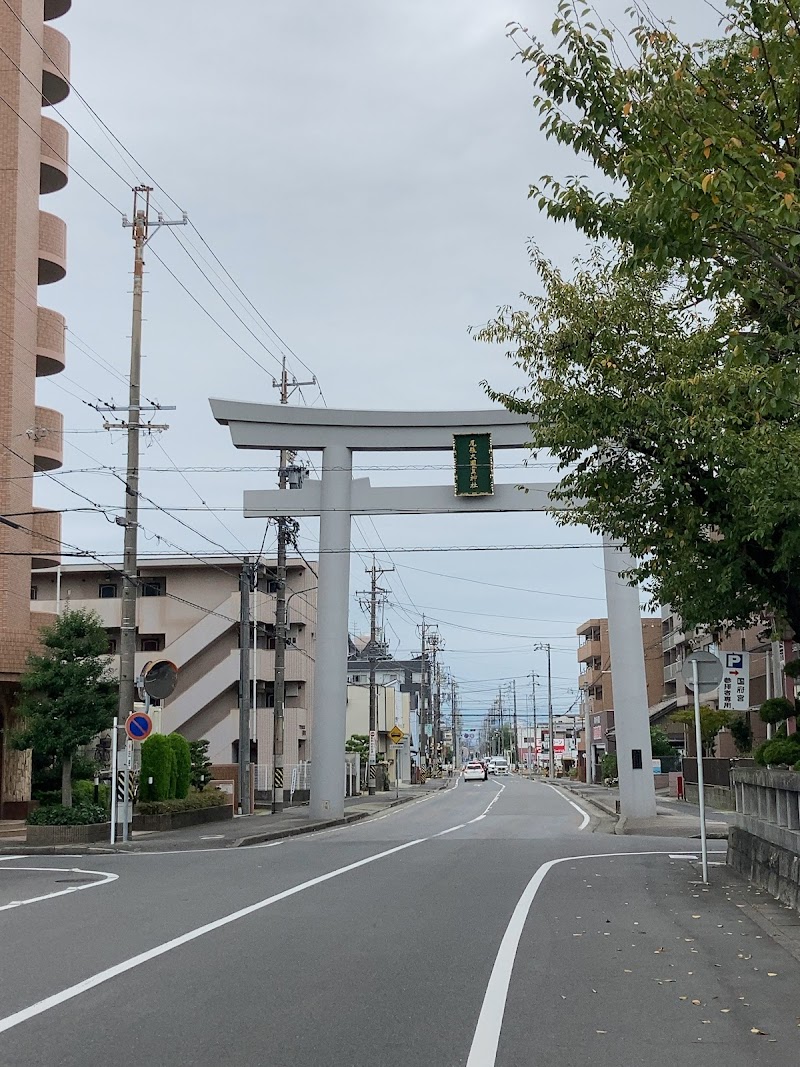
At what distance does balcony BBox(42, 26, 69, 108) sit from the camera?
3494 cm

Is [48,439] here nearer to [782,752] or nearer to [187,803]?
[187,803]

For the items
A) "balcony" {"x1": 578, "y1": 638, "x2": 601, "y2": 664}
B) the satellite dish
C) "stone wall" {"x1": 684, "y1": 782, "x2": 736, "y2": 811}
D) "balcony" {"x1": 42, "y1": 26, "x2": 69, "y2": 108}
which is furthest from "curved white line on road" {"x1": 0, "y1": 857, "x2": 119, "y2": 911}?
"balcony" {"x1": 578, "y1": 638, "x2": 601, "y2": 664}

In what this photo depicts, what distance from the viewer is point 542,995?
323 inches

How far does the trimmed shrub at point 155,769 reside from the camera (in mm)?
30859

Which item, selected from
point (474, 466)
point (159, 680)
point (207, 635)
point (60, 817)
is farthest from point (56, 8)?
point (60, 817)

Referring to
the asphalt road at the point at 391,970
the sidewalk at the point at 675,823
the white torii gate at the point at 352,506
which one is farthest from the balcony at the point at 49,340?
the sidewalk at the point at 675,823

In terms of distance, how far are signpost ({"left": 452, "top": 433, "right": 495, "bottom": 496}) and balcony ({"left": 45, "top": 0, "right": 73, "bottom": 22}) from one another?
19646 millimetres

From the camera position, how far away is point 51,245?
35.2 meters

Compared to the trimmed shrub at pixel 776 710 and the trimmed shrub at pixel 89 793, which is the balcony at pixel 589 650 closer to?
the trimmed shrub at pixel 89 793

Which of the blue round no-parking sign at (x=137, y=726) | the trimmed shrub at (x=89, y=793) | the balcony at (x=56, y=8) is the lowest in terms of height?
the trimmed shrub at (x=89, y=793)

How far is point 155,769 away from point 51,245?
1579 centimetres

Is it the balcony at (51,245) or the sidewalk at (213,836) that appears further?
the balcony at (51,245)

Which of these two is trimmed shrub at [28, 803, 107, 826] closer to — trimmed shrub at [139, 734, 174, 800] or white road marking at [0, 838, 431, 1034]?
trimmed shrub at [139, 734, 174, 800]

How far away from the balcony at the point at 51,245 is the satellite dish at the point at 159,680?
45.0 feet
